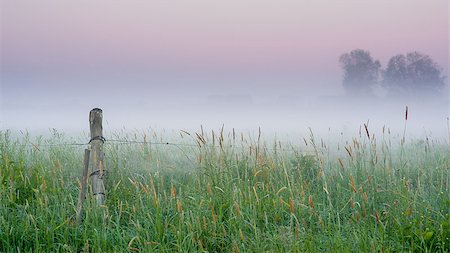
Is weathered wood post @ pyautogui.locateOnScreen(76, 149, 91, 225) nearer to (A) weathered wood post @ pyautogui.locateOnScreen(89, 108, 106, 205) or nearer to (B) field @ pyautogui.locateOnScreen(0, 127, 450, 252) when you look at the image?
(B) field @ pyautogui.locateOnScreen(0, 127, 450, 252)

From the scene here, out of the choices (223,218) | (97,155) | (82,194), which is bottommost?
(223,218)

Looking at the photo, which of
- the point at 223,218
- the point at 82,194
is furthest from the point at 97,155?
the point at 223,218

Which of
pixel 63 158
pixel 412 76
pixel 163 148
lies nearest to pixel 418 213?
pixel 63 158

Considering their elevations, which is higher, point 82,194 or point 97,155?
point 97,155

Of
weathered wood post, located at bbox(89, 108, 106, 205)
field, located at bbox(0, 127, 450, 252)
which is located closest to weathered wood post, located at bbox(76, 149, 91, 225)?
field, located at bbox(0, 127, 450, 252)

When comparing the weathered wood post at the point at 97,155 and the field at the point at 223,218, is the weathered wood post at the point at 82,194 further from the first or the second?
the weathered wood post at the point at 97,155

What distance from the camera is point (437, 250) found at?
4824 millimetres

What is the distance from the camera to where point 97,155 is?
248 inches

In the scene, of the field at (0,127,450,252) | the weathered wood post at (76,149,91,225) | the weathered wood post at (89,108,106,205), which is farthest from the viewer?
the weathered wood post at (89,108,106,205)

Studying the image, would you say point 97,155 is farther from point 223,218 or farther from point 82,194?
point 223,218

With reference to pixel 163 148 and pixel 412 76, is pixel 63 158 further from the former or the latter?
pixel 412 76

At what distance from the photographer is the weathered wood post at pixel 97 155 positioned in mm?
6129

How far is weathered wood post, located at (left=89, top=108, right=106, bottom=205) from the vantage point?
613cm

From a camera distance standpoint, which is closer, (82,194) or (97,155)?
(82,194)
